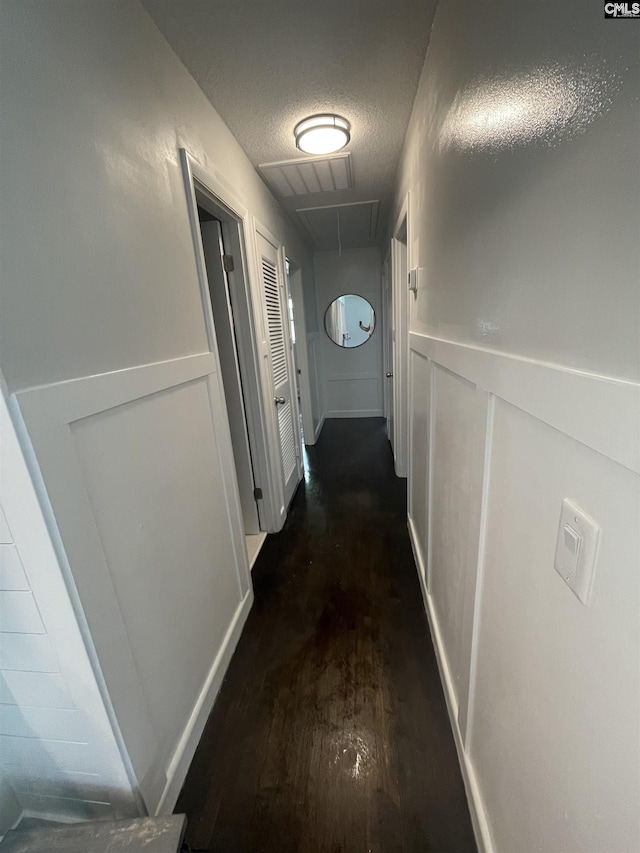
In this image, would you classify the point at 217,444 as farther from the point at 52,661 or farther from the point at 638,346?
the point at 638,346

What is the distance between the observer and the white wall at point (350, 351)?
4.55 m

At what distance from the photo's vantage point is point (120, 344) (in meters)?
0.93

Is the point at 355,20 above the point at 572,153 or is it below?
above

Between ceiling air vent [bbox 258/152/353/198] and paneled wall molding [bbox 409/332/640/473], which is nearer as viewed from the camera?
paneled wall molding [bbox 409/332/640/473]

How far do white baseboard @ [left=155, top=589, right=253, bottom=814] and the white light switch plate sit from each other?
1.28 meters

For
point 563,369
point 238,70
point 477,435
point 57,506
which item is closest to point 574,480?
point 563,369

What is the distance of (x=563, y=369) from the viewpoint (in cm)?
51

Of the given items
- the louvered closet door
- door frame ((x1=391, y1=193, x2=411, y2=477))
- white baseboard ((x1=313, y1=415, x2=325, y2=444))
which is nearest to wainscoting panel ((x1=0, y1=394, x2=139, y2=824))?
the louvered closet door

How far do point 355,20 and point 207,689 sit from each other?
2.41 meters

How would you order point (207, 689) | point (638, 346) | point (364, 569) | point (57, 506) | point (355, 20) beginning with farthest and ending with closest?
point (364, 569), point (207, 689), point (355, 20), point (57, 506), point (638, 346)

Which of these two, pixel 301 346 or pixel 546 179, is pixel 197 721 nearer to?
pixel 546 179

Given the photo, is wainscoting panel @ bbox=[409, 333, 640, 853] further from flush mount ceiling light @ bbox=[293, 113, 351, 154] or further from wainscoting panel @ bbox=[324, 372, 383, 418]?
wainscoting panel @ bbox=[324, 372, 383, 418]

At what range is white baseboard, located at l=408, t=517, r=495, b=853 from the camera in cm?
92

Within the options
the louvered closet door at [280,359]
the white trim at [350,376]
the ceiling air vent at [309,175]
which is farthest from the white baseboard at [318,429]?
the ceiling air vent at [309,175]
